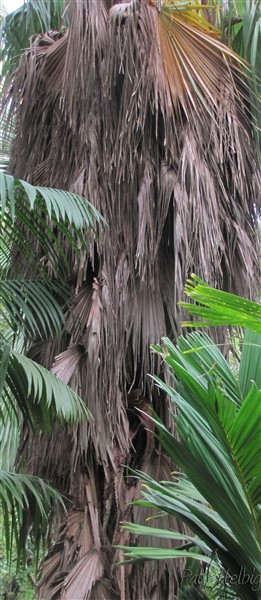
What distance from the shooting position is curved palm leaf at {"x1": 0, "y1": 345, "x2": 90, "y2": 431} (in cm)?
197

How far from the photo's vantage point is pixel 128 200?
2682 mm

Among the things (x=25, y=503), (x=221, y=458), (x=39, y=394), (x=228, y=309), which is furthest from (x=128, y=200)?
(x=228, y=309)

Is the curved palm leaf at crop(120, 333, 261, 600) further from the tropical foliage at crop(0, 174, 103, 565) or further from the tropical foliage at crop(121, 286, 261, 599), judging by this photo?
the tropical foliage at crop(0, 174, 103, 565)

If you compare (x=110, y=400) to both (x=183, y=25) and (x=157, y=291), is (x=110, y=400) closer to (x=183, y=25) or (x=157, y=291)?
(x=157, y=291)

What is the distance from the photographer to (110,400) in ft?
7.93

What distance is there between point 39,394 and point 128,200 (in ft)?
3.40

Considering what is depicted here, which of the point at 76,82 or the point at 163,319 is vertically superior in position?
the point at 76,82

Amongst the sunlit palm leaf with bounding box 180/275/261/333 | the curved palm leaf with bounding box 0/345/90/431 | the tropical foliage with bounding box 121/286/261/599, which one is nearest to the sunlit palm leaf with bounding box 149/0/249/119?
the curved palm leaf with bounding box 0/345/90/431

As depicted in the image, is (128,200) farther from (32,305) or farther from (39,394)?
(39,394)

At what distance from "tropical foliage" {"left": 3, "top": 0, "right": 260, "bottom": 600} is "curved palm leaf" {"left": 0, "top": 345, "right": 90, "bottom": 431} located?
27 cm

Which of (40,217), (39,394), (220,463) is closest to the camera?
(220,463)

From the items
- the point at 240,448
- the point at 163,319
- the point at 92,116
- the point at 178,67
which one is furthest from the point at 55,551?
the point at 178,67

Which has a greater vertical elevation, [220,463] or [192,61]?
[192,61]

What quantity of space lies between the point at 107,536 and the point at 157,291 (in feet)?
3.15
